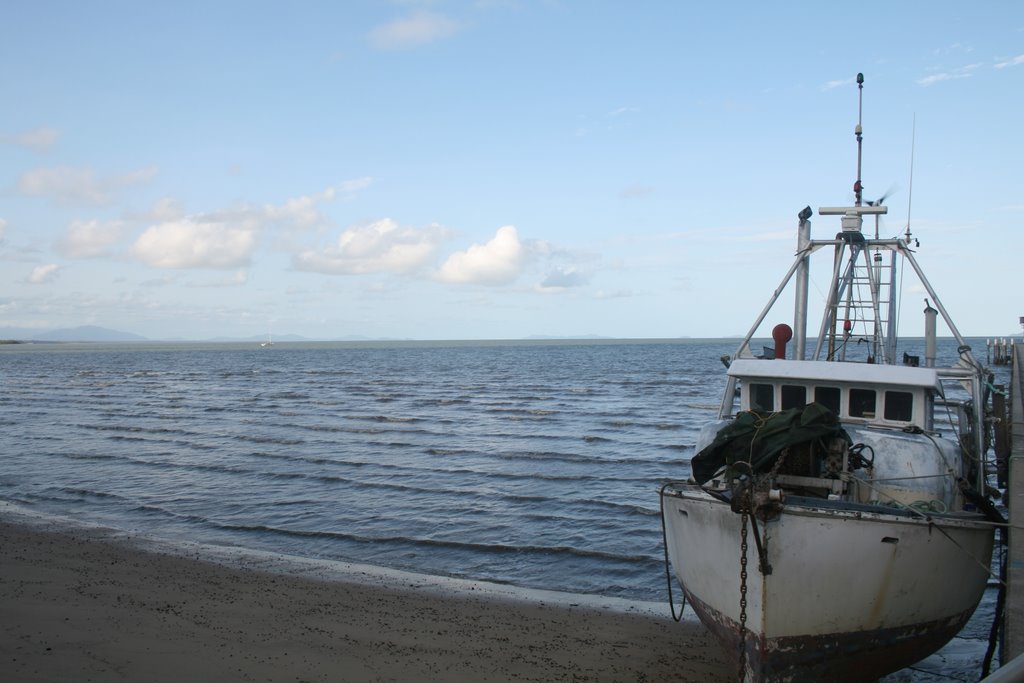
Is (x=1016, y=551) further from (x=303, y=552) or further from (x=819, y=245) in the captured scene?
(x=303, y=552)

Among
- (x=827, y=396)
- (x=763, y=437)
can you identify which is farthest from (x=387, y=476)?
(x=763, y=437)

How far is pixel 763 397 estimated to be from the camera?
10570mm

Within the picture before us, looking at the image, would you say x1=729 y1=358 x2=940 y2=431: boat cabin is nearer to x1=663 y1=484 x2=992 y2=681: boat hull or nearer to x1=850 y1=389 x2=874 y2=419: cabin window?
x1=850 y1=389 x2=874 y2=419: cabin window

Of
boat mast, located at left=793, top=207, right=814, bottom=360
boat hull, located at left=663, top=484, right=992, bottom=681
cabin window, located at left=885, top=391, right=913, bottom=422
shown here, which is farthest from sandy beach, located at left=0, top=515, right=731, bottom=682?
boat mast, located at left=793, top=207, right=814, bottom=360

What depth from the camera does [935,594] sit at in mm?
8188

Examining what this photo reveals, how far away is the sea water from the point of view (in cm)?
1420

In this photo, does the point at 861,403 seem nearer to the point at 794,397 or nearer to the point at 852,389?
the point at 852,389

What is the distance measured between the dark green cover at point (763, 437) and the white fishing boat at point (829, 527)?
15 millimetres

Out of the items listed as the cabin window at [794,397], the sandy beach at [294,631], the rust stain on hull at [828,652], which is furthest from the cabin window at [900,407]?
the sandy beach at [294,631]

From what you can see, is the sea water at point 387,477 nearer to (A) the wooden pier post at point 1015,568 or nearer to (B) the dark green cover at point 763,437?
(A) the wooden pier post at point 1015,568

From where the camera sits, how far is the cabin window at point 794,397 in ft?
34.2

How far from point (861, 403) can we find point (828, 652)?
11.8 feet

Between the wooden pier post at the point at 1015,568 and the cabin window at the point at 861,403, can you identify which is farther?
the cabin window at the point at 861,403

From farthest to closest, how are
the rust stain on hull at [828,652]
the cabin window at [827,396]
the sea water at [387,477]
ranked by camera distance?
1. the sea water at [387,477]
2. the cabin window at [827,396]
3. the rust stain on hull at [828,652]
